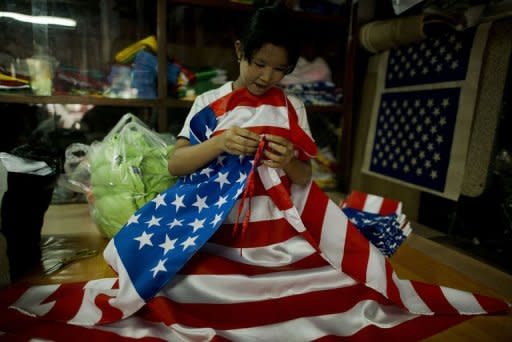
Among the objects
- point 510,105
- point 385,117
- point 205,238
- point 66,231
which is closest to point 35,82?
point 66,231

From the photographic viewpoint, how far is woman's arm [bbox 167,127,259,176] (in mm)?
785

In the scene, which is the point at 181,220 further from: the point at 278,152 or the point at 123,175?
the point at 123,175

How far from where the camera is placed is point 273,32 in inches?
30.9

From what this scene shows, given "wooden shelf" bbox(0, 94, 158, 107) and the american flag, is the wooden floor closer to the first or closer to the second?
the american flag

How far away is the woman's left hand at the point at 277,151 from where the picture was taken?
0.80m

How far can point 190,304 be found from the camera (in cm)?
75

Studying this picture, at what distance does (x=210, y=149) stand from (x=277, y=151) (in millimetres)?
160

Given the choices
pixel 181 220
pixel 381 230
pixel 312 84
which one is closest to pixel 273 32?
pixel 181 220

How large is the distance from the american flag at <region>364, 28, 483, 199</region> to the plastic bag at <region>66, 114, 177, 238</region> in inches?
42.3

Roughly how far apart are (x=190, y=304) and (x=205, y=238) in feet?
0.45

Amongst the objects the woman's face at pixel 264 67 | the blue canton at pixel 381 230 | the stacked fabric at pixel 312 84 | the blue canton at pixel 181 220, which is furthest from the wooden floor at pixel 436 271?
the stacked fabric at pixel 312 84

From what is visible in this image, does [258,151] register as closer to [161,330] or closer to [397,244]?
[161,330]

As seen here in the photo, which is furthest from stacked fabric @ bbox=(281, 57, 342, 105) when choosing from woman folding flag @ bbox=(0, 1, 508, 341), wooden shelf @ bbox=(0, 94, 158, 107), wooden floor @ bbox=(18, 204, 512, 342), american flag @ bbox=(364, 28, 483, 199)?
woman folding flag @ bbox=(0, 1, 508, 341)

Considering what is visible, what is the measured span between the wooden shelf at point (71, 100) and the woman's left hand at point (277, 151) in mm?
1090
